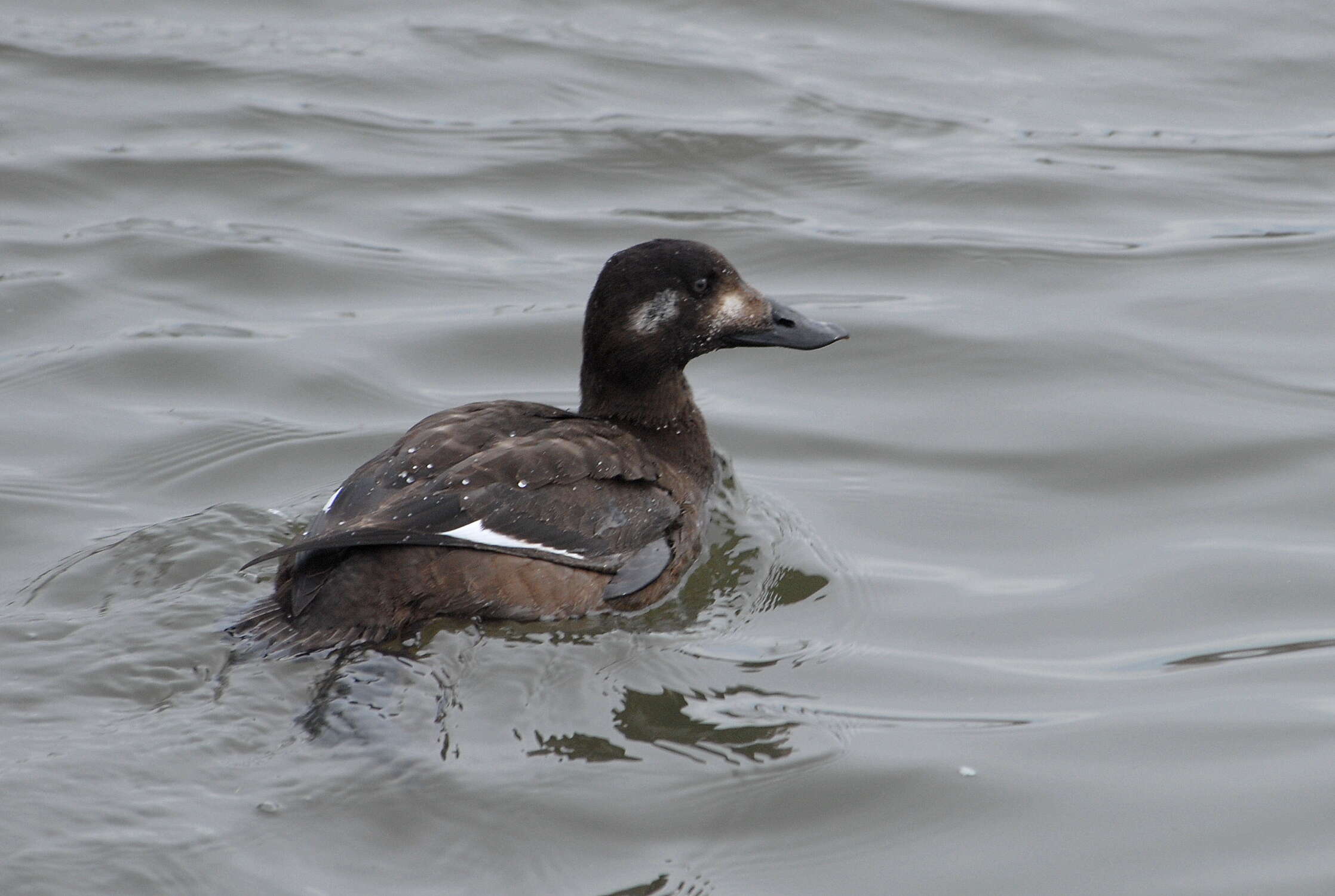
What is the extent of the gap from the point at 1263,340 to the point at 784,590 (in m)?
3.33

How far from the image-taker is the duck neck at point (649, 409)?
633cm

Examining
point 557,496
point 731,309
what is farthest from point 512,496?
point 731,309

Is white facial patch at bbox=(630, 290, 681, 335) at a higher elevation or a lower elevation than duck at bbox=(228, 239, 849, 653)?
higher

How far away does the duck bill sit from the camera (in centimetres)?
645

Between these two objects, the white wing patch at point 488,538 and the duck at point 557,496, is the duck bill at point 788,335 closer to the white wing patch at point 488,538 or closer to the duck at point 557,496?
the duck at point 557,496

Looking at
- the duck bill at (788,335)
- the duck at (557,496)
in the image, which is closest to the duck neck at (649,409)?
the duck at (557,496)

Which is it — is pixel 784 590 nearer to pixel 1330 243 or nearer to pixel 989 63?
pixel 1330 243

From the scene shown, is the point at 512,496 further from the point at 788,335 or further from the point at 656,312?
the point at 788,335

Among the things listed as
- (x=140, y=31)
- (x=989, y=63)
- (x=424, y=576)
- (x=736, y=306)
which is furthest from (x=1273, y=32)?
(x=424, y=576)

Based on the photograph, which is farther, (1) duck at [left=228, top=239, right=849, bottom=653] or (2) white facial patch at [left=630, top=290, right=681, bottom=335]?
(2) white facial patch at [left=630, top=290, right=681, bottom=335]

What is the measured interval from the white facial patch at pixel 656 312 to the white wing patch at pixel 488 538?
1098 millimetres

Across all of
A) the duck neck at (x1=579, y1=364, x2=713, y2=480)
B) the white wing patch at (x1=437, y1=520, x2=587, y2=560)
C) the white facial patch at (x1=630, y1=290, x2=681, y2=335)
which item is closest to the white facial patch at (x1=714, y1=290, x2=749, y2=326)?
the white facial patch at (x1=630, y1=290, x2=681, y2=335)

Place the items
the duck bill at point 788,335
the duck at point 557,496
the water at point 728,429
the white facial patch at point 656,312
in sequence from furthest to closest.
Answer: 1. the duck bill at point 788,335
2. the white facial patch at point 656,312
3. the duck at point 557,496
4. the water at point 728,429

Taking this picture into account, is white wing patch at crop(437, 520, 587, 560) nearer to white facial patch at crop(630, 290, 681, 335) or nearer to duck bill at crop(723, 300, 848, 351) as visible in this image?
white facial patch at crop(630, 290, 681, 335)
